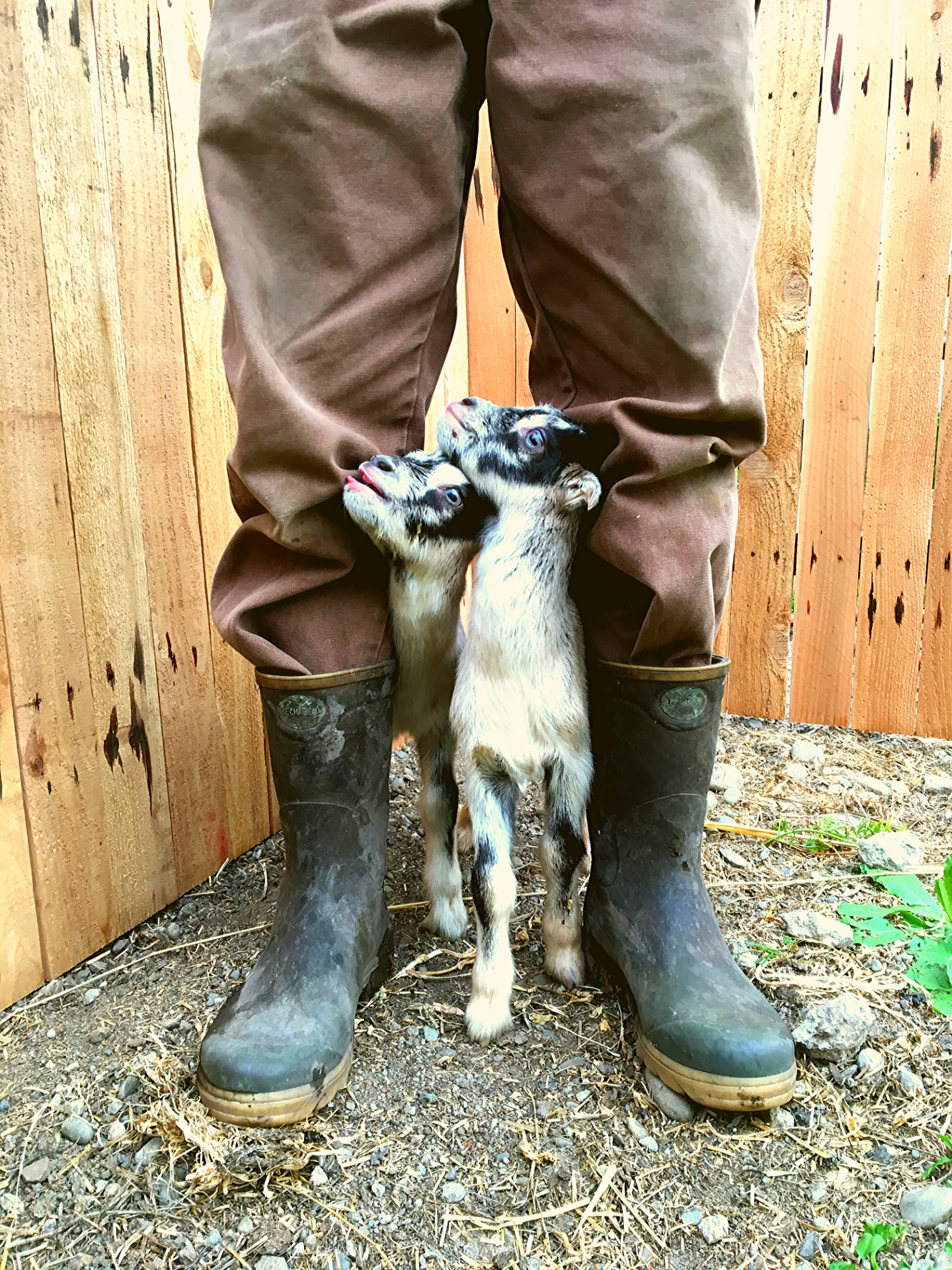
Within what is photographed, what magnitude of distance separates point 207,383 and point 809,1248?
1.67 meters

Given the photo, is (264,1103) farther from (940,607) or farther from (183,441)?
(940,607)

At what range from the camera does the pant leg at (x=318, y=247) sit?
1247 millimetres

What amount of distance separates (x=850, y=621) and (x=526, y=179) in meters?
1.78

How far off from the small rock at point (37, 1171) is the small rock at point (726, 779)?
1.58 metres

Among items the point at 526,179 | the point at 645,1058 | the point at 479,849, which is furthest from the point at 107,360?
the point at 645,1058

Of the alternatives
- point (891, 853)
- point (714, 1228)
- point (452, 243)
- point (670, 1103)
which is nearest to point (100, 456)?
point (452, 243)

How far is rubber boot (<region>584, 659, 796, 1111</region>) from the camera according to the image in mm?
1248

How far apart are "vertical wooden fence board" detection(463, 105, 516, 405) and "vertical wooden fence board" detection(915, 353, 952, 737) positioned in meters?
1.24

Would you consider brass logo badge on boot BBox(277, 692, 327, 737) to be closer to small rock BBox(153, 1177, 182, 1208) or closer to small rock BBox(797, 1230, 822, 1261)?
small rock BBox(153, 1177, 182, 1208)

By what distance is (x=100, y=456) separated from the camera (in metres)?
1.57

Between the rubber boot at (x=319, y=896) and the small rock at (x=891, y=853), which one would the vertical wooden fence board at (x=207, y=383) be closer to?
the rubber boot at (x=319, y=896)

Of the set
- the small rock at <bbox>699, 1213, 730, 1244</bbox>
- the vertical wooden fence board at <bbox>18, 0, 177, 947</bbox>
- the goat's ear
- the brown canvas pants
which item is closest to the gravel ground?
the small rock at <bbox>699, 1213, 730, 1244</bbox>

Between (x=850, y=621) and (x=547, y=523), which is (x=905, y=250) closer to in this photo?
(x=850, y=621)

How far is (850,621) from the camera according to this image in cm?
266
